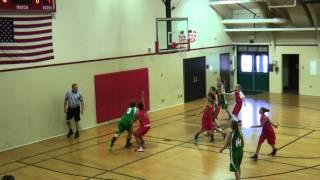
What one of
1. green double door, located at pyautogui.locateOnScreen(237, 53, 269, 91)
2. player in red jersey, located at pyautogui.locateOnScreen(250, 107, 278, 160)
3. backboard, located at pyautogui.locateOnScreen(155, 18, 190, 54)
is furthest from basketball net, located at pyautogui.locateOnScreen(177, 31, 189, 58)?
player in red jersey, located at pyautogui.locateOnScreen(250, 107, 278, 160)

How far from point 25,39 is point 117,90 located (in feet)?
15.0

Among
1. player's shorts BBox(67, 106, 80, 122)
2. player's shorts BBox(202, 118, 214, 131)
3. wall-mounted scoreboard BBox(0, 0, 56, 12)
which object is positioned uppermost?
wall-mounted scoreboard BBox(0, 0, 56, 12)

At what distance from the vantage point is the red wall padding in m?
16.8

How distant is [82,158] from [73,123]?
3.69 m

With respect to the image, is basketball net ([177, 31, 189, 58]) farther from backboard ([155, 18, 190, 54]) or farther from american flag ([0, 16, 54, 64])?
american flag ([0, 16, 54, 64])

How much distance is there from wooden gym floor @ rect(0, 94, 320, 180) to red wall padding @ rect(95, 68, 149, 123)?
709 millimetres

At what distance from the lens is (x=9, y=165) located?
12.0 m

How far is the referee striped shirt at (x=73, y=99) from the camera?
14.7 meters

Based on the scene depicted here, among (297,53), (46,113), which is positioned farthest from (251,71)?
(46,113)

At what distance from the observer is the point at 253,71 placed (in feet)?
81.2

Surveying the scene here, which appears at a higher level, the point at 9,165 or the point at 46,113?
the point at 46,113

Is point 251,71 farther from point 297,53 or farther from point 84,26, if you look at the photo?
point 84,26

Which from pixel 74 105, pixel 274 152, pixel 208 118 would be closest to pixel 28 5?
pixel 74 105

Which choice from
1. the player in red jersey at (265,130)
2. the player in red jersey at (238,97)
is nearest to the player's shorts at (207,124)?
the player in red jersey at (265,130)
